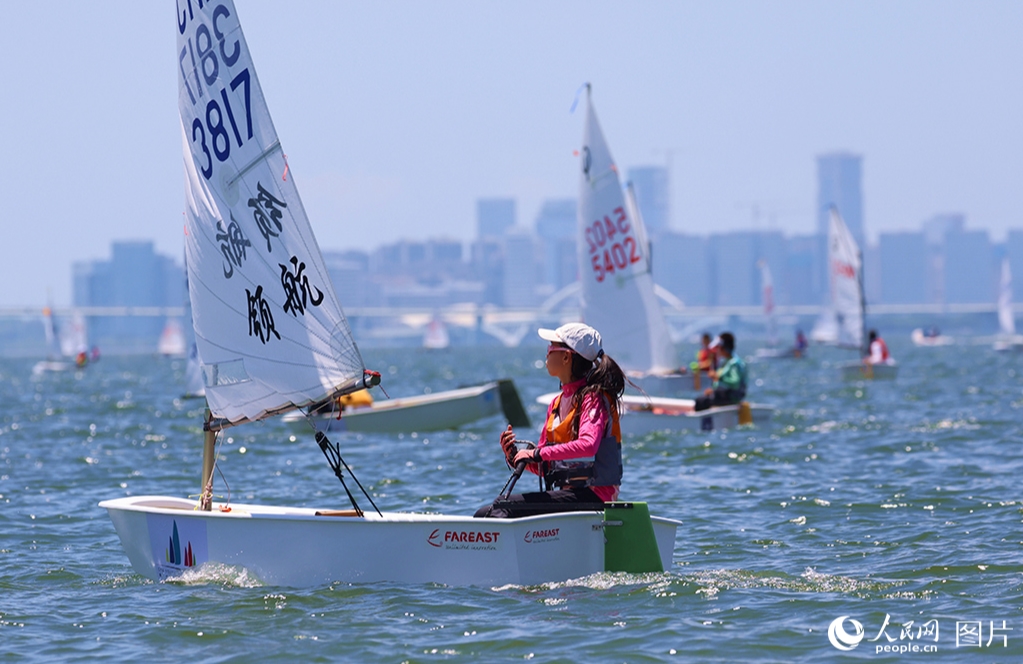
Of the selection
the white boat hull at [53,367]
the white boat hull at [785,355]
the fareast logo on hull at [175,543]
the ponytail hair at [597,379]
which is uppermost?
the ponytail hair at [597,379]

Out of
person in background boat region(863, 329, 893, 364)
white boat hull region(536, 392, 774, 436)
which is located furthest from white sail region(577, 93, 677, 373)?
person in background boat region(863, 329, 893, 364)

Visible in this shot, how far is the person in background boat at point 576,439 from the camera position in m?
7.45

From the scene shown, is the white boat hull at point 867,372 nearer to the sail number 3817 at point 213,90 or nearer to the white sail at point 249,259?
the white sail at point 249,259

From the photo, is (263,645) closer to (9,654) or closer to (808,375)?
(9,654)

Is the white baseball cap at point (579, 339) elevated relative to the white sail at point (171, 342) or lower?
elevated

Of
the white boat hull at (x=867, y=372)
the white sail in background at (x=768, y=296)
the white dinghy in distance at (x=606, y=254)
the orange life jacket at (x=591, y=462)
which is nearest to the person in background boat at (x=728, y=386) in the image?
the white dinghy in distance at (x=606, y=254)

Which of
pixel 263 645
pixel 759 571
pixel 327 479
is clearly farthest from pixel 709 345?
pixel 263 645

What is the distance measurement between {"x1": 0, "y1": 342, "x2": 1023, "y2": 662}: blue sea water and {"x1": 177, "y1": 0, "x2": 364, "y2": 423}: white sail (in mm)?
1211

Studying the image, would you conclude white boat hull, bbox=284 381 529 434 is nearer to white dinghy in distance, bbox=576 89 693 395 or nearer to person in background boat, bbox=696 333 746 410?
white dinghy in distance, bbox=576 89 693 395

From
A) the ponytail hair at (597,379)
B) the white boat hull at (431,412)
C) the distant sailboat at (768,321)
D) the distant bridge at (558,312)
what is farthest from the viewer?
the distant bridge at (558,312)

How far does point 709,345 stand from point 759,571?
14732mm

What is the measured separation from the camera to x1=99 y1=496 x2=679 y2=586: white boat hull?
7.41 metres

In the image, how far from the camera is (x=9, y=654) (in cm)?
675

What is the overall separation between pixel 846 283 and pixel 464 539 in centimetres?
3274
